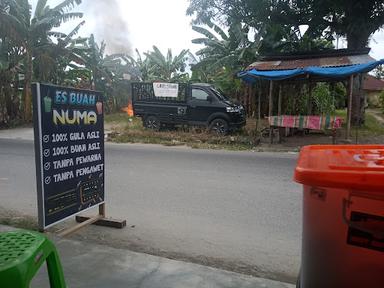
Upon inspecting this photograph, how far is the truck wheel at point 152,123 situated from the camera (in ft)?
52.5

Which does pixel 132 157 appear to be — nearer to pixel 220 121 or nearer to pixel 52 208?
pixel 220 121

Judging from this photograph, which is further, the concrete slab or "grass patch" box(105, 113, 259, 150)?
"grass patch" box(105, 113, 259, 150)

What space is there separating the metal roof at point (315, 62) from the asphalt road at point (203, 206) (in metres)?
4.27

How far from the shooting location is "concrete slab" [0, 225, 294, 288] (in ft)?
10.9

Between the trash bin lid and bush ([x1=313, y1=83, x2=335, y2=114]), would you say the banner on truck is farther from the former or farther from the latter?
the trash bin lid

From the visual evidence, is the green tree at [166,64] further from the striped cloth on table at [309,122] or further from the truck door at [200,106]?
the striped cloth on table at [309,122]

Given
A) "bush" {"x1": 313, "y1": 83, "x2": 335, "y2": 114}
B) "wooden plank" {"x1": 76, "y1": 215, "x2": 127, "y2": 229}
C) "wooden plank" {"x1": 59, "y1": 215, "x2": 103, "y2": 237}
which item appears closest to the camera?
"wooden plank" {"x1": 59, "y1": 215, "x2": 103, "y2": 237}

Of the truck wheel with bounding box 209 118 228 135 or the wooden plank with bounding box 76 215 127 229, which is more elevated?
the truck wheel with bounding box 209 118 228 135

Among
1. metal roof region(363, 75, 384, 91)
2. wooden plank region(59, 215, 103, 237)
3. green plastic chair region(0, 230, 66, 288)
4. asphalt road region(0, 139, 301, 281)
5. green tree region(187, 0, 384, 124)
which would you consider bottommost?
asphalt road region(0, 139, 301, 281)

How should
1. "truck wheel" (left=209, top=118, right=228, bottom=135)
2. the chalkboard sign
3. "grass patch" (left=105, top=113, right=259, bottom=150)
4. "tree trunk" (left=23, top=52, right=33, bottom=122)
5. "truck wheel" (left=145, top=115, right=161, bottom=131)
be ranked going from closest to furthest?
the chalkboard sign → "grass patch" (left=105, top=113, right=259, bottom=150) → "truck wheel" (left=209, top=118, right=228, bottom=135) → "truck wheel" (left=145, top=115, right=161, bottom=131) → "tree trunk" (left=23, top=52, right=33, bottom=122)

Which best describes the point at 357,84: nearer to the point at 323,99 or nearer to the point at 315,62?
the point at 323,99

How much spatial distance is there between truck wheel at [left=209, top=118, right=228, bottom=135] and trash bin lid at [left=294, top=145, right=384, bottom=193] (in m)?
12.3

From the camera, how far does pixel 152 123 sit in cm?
1611

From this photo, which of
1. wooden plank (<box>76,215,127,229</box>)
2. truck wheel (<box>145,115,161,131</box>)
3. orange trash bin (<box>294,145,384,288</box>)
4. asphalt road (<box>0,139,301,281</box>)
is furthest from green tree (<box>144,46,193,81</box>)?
orange trash bin (<box>294,145,384,288</box>)
